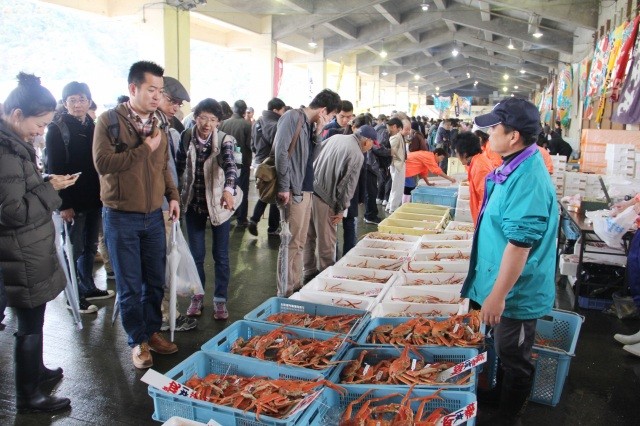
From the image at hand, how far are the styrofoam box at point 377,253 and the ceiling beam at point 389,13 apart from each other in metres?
12.4

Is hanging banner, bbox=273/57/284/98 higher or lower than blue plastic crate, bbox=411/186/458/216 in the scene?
higher

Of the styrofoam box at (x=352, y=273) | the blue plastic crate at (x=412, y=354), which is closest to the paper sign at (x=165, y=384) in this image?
the blue plastic crate at (x=412, y=354)

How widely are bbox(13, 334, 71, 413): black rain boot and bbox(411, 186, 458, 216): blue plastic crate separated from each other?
5.71m

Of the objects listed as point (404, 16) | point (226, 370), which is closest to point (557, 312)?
point (226, 370)

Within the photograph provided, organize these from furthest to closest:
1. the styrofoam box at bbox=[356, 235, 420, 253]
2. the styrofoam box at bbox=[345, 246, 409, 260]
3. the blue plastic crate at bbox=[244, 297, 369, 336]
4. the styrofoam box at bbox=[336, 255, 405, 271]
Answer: the styrofoam box at bbox=[356, 235, 420, 253] < the styrofoam box at bbox=[345, 246, 409, 260] < the styrofoam box at bbox=[336, 255, 405, 271] < the blue plastic crate at bbox=[244, 297, 369, 336]

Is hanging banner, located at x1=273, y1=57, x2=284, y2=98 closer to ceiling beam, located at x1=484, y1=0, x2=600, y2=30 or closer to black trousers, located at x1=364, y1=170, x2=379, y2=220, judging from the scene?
ceiling beam, located at x1=484, y1=0, x2=600, y2=30

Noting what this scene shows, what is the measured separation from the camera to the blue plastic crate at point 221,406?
1.96 meters

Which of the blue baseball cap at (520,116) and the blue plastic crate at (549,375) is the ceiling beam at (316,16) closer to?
the blue baseball cap at (520,116)

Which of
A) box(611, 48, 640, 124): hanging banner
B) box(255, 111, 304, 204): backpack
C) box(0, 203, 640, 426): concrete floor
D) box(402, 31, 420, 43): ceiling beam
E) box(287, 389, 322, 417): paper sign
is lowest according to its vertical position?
box(0, 203, 640, 426): concrete floor

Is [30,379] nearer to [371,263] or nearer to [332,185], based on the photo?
[371,263]

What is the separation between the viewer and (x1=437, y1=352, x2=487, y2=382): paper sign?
224cm

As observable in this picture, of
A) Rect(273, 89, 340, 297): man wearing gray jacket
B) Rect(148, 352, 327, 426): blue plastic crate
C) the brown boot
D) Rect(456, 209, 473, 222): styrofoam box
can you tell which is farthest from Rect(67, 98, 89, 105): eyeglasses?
Rect(456, 209, 473, 222): styrofoam box

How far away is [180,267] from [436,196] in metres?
4.92

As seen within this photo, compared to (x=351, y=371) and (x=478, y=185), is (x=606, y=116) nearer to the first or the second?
(x=478, y=185)
